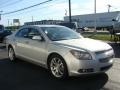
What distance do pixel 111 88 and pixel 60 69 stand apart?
1.56 meters

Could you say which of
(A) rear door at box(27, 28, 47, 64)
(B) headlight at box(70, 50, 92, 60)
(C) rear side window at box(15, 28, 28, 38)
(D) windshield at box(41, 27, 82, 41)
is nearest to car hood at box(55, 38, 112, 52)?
(B) headlight at box(70, 50, 92, 60)

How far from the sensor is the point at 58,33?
8.05 m

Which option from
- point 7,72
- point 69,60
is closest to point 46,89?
point 69,60

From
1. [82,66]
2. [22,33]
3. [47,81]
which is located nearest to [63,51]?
[82,66]

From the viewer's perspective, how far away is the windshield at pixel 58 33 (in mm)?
7764

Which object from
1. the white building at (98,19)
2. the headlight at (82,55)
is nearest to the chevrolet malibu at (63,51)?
the headlight at (82,55)

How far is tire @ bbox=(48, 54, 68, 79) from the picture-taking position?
22.2ft

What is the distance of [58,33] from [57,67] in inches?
54.6

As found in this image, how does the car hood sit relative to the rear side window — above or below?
below

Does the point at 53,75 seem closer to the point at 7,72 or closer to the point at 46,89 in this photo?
the point at 46,89

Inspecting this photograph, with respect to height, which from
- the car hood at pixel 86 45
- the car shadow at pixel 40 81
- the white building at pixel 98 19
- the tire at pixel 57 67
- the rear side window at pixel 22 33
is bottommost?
the car shadow at pixel 40 81

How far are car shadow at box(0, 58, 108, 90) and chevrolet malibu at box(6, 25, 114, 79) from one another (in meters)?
0.26

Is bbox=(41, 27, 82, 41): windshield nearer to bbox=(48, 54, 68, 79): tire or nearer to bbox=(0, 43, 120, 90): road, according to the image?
bbox=(48, 54, 68, 79): tire

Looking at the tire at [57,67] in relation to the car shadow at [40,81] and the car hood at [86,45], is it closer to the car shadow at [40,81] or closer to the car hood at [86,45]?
the car shadow at [40,81]
